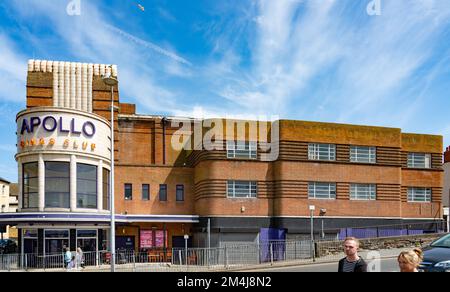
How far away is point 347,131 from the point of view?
37094 millimetres

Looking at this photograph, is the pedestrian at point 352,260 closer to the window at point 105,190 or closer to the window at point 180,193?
the window at point 105,190

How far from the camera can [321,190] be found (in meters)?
36.0

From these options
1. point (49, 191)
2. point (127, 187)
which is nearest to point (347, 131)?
point (127, 187)

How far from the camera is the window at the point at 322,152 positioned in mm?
36094

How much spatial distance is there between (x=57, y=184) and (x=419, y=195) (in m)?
29.7

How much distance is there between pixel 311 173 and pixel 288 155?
2.35 m

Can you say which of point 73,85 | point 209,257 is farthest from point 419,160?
point 73,85

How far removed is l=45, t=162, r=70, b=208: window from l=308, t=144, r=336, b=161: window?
18094 millimetres

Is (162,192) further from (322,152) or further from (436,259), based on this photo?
(436,259)

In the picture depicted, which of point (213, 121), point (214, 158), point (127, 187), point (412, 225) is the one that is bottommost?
point (412, 225)

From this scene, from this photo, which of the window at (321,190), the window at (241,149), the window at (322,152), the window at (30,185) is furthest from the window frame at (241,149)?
the window at (30,185)
